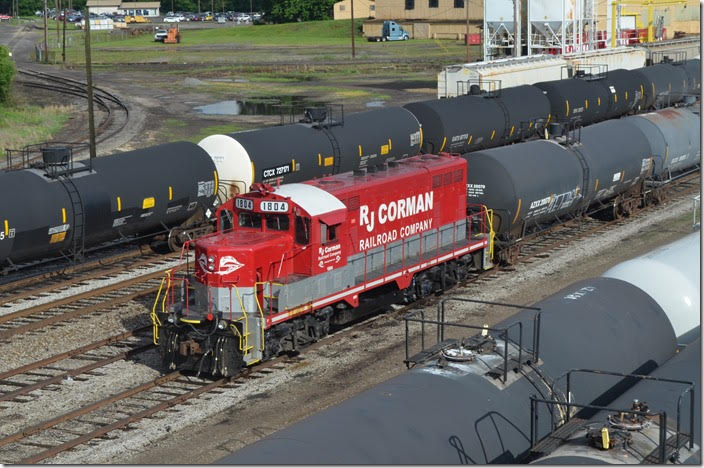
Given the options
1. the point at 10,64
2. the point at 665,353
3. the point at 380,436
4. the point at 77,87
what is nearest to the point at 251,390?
the point at 665,353

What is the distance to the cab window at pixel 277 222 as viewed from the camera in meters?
21.3

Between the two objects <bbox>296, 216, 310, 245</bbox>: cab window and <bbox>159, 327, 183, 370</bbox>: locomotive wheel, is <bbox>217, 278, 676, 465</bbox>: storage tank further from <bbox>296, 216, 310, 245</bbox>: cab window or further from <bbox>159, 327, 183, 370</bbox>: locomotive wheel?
<bbox>159, 327, 183, 370</bbox>: locomotive wheel

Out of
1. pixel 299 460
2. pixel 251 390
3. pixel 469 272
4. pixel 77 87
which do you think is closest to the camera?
pixel 299 460

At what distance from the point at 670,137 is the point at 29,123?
38947 mm

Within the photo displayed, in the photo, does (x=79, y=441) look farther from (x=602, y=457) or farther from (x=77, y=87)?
(x=77, y=87)

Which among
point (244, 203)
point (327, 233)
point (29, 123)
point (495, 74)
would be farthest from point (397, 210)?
point (29, 123)

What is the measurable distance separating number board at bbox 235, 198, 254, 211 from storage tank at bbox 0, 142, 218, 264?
7048mm

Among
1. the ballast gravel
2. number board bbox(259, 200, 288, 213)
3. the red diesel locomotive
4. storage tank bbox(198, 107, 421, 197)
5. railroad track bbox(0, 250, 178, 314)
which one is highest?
storage tank bbox(198, 107, 421, 197)

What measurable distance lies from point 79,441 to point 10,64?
54719mm

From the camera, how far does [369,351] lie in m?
22.4

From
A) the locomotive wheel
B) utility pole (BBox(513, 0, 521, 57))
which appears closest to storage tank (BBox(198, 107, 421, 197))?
the locomotive wheel

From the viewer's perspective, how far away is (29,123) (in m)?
60.1

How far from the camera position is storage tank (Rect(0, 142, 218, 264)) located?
84.0 ft

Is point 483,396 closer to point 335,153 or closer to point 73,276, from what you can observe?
Answer: point 73,276
